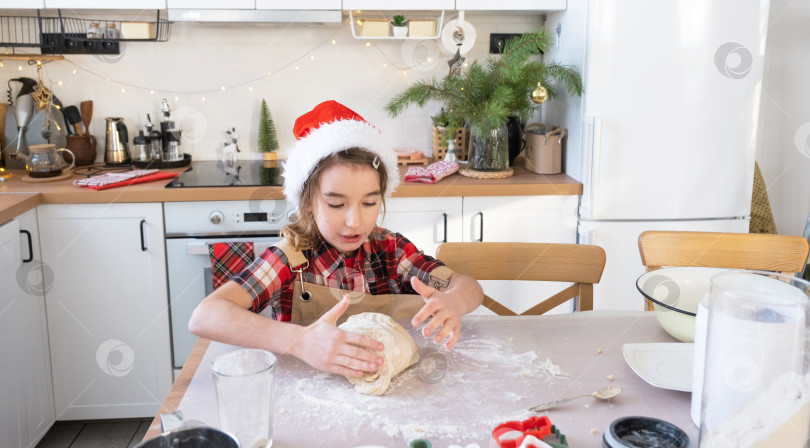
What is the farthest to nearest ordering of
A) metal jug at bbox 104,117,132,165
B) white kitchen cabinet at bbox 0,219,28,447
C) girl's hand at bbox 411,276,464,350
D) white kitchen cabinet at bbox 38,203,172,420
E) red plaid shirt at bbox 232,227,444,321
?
metal jug at bbox 104,117,132,165, white kitchen cabinet at bbox 38,203,172,420, white kitchen cabinet at bbox 0,219,28,447, red plaid shirt at bbox 232,227,444,321, girl's hand at bbox 411,276,464,350

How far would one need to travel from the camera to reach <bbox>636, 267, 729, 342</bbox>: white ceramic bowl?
1100mm

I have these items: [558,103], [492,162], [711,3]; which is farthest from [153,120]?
[711,3]

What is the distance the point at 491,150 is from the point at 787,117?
1204 millimetres

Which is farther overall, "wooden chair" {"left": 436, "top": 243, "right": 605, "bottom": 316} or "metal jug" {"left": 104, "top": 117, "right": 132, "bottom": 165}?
"metal jug" {"left": 104, "top": 117, "right": 132, "bottom": 165}

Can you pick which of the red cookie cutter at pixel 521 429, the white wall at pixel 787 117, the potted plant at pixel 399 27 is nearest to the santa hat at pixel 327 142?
the red cookie cutter at pixel 521 429

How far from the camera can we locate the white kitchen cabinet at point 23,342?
6.24 ft

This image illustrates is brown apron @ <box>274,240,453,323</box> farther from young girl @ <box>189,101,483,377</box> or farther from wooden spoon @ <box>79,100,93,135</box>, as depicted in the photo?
wooden spoon @ <box>79,100,93,135</box>

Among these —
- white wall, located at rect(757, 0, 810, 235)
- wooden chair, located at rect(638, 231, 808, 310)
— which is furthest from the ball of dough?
white wall, located at rect(757, 0, 810, 235)

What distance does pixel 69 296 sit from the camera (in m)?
2.19

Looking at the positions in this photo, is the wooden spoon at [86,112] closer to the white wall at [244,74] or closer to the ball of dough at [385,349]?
the white wall at [244,74]

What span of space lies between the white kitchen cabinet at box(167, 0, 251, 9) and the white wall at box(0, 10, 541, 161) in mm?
266

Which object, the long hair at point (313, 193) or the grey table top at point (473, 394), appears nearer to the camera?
the grey table top at point (473, 394)

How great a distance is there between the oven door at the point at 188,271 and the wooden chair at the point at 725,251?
3.80 feet

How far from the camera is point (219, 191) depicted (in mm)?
2172
